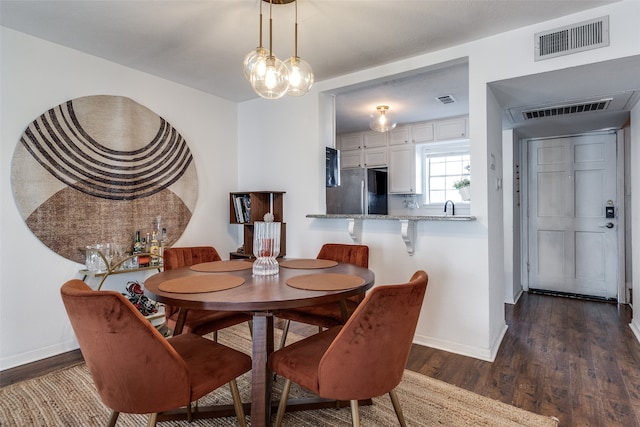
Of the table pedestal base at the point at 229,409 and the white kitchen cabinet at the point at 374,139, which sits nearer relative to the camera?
the table pedestal base at the point at 229,409

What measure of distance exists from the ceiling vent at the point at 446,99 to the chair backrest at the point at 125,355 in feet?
11.9

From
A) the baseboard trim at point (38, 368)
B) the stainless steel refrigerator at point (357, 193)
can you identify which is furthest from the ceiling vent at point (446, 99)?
the baseboard trim at point (38, 368)

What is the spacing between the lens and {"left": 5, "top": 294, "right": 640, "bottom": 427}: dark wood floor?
1857mm

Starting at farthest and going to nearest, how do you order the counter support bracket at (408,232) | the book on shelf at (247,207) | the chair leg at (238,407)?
the book on shelf at (247,207) < the counter support bracket at (408,232) < the chair leg at (238,407)

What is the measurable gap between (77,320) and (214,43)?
2.14 meters

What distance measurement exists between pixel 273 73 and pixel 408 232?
158 centimetres

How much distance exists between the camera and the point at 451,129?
4.50m

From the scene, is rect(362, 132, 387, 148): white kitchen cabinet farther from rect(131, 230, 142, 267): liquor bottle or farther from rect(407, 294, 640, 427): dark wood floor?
rect(131, 230, 142, 267): liquor bottle

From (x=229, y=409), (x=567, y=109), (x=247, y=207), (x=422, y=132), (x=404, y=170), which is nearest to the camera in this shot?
(x=229, y=409)

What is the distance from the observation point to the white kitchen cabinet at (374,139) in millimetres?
5062

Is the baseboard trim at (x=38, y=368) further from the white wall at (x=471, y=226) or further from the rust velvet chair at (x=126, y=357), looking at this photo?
the white wall at (x=471, y=226)

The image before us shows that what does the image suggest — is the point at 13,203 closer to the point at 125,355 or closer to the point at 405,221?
the point at 125,355

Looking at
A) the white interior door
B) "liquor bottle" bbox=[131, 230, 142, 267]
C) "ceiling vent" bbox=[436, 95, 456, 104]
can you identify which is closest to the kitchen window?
the white interior door

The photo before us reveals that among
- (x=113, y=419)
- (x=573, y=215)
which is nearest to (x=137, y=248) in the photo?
(x=113, y=419)
